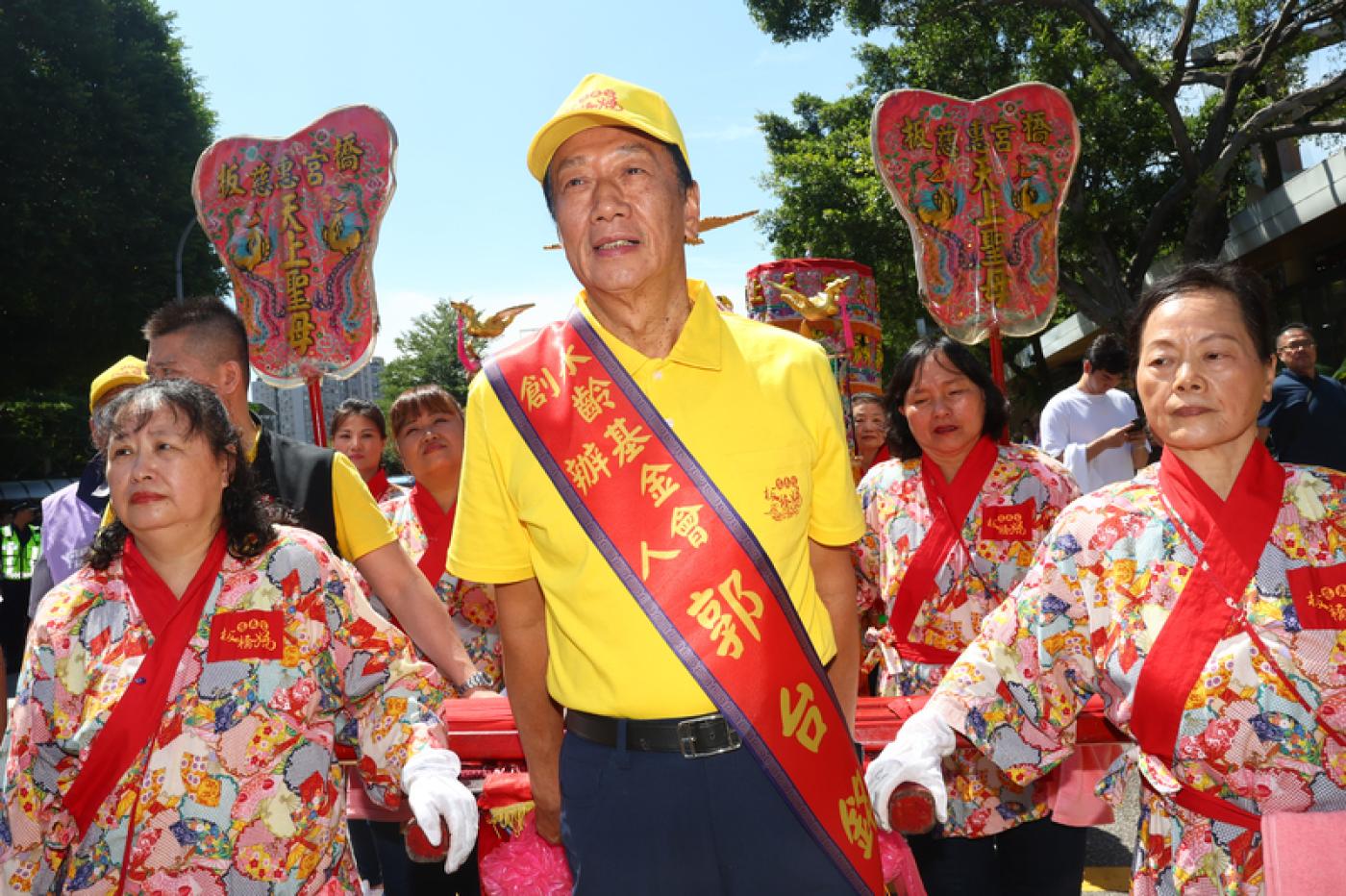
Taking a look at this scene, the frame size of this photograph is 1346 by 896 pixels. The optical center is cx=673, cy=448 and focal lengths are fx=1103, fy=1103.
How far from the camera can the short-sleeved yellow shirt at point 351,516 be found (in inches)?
127

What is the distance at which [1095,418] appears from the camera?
688cm

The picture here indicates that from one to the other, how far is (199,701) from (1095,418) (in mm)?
5904

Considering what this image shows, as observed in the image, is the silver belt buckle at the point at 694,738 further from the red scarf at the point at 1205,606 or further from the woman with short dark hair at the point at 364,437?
the woman with short dark hair at the point at 364,437

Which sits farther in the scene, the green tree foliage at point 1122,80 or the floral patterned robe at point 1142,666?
the green tree foliage at point 1122,80

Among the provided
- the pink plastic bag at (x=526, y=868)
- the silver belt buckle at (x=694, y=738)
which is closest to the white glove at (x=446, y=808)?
the pink plastic bag at (x=526, y=868)

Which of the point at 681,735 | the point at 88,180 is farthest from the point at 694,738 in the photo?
the point at 88,180

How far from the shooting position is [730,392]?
81.3 inches

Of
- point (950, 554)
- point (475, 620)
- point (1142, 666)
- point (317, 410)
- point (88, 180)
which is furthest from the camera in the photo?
point (88, 180)

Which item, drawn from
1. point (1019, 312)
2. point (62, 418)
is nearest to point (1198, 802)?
point (1019, 312)

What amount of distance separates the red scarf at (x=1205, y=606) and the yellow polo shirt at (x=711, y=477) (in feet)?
1.99

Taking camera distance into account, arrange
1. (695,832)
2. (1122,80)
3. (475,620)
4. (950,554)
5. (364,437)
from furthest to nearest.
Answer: (1122,80) → (364,437) → (475,620) → (950,554) → (695,832)

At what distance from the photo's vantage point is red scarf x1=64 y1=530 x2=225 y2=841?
2.19 m

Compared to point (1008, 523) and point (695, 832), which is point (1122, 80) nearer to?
point (1008, 523)

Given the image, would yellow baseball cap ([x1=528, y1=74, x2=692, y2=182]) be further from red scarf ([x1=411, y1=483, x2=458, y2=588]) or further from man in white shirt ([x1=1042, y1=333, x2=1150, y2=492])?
man in white shirt ([x1=1042, y1=333, x2=1150, y2=492])
